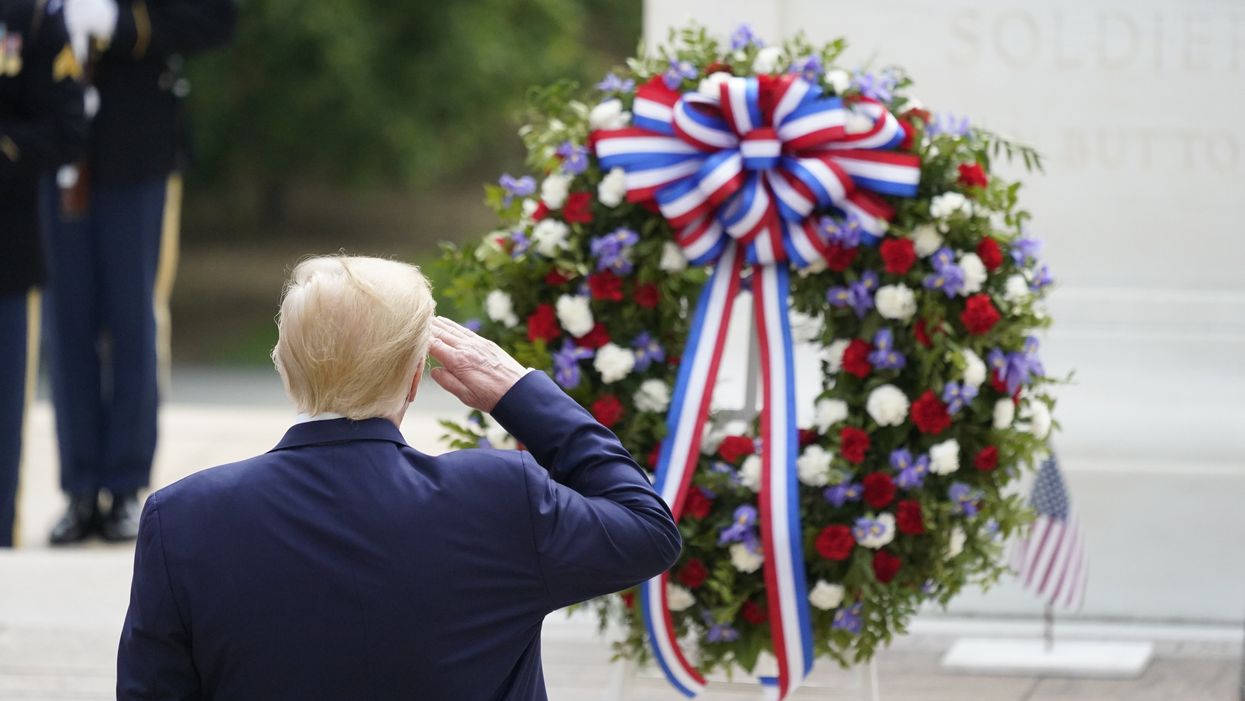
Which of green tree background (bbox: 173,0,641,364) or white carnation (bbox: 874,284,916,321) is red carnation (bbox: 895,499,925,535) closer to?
white carnation (bbox: 874,284,916,321)

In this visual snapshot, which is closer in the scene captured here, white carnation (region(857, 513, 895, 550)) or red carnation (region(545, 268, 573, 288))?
white carnation (region(857, 513, 895, 550))

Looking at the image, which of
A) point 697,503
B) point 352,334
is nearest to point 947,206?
point 697,503

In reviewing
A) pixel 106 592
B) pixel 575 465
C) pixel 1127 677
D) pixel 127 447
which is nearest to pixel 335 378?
pixel 575 465

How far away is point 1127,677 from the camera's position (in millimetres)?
4016

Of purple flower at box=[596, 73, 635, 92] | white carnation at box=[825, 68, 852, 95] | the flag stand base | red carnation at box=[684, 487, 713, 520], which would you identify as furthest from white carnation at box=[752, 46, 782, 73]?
the flag stand base

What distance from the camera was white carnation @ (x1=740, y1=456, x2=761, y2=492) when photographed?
3.12 meters

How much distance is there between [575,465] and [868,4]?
2932 mm

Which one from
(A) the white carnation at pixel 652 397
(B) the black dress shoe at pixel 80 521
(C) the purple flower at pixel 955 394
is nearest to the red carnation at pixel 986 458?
(C) the purple flower at pixel 955 394

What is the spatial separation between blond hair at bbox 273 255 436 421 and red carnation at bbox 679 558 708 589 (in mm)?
1289

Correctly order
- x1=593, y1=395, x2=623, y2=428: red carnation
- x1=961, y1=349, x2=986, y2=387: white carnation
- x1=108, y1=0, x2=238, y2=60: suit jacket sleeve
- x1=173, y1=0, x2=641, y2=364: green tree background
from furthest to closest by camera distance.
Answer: x1=173, y1=0, x2=641, y2=364: green tree background, x1=108, y1=0, x2=238, y2=60: suit jacket sleeve, x1=593, y1=395, x2=623, y2=428: red carnation, x1=961, y1=349, x2=986, y2=387: white carnation

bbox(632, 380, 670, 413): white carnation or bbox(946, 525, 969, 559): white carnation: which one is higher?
bbox(632, 380, 670, 413): white carnation

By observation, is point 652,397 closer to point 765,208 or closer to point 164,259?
point 765,208

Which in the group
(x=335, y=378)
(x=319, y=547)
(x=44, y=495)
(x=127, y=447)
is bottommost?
(x=44, y=495)

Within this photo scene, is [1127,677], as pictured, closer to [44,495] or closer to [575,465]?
[575,465]
